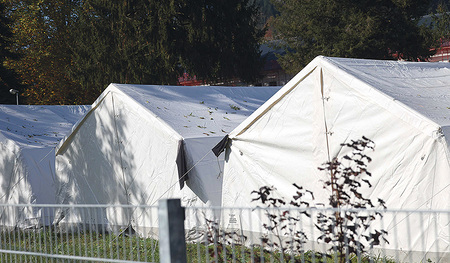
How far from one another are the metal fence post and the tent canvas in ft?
19.9

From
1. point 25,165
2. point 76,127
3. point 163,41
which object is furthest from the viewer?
point 163,41

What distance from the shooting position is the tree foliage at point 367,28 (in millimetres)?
25406

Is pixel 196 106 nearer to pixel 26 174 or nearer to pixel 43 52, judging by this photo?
pixel 26 174

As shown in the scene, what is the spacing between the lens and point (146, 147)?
1072 centimetres

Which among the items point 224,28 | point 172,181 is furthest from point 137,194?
point 224,28

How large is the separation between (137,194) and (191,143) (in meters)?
1.60

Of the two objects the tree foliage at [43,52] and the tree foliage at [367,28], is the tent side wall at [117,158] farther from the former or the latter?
the tree foliage at [43,52]

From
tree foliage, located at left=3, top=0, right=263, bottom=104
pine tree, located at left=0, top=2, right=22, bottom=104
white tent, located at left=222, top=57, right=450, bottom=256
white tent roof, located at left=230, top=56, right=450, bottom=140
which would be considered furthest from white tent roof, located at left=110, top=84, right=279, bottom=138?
pine tree, located at left=0, top=2, right=22, bottom=104

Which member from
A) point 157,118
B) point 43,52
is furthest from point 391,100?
point 43,52

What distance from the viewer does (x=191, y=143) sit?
10.0 metres

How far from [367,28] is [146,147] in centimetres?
1661

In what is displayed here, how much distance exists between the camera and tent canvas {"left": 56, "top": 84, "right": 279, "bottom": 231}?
10.1 metres

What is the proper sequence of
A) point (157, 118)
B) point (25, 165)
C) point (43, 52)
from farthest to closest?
point (43, 52), point (25, 165), point (157, 118)

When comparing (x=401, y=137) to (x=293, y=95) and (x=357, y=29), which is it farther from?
(x=357, y=29)
